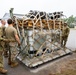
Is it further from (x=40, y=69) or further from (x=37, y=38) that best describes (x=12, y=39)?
(x=40, y=69)

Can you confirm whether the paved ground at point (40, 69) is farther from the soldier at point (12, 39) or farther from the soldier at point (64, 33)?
the soldier at point (64, 33)

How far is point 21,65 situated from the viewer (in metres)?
7.60

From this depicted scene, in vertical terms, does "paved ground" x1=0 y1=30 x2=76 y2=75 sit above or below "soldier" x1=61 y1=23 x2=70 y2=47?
below

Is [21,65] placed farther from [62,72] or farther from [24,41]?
[62,72]

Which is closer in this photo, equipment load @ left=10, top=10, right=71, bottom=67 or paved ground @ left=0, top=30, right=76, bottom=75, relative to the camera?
paved ground @ left=0, top=30, right=76, bottom=75

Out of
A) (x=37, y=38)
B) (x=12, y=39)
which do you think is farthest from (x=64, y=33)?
(x=12, y=39)

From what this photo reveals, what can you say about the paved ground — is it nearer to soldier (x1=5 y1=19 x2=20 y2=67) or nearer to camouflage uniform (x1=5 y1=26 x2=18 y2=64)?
soldier (x1=5 y1=19 x2=20 y2=67)

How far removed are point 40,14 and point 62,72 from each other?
128 inches

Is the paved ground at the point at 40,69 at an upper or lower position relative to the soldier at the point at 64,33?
lower

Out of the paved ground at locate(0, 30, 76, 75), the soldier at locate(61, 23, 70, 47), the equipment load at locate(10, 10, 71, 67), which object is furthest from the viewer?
the soldier at locate(61, 23, 70, 47)

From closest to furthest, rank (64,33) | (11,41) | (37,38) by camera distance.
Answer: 1. (11,41)
2. (37,38)
3. (64,33)

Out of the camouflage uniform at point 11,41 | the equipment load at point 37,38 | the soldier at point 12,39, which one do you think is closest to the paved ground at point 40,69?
the equipment load at point 37,38

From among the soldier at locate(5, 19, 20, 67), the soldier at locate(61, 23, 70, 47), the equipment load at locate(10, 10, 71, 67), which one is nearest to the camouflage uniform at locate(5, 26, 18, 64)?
the soldier at locate(5, 19, 20, 67)

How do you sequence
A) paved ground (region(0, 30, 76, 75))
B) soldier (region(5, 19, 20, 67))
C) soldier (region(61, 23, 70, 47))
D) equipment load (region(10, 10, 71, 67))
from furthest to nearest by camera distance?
soldier (region(61, 23, 70, 47)) < equipment load (region(10, 10, 71, 67)) < soldier (region(5, 19, 20, 67)) < paved ground (region(0, 30, 76, 75))
